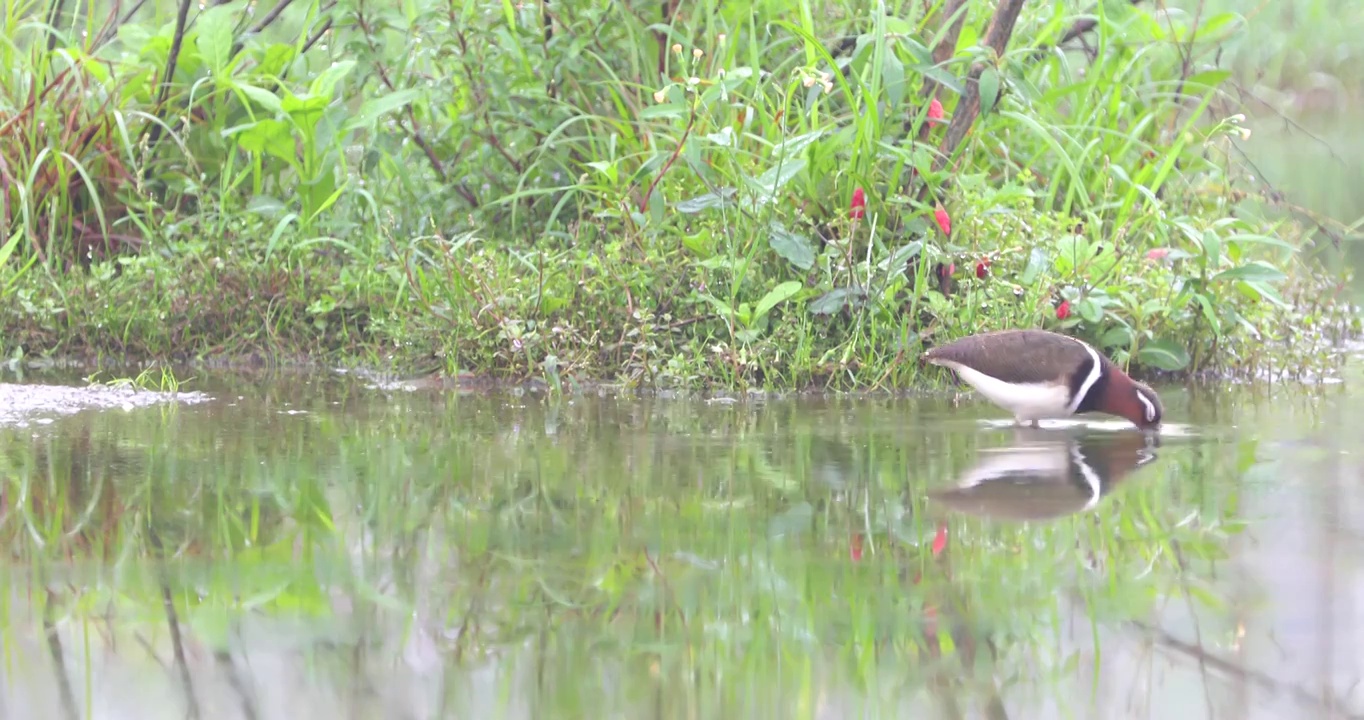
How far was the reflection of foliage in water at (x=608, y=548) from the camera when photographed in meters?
2.91

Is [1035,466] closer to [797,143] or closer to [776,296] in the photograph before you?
[776,296]

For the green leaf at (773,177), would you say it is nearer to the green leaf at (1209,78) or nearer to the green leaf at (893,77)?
the green leaf at (893,77)

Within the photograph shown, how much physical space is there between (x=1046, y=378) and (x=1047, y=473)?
0.77 m

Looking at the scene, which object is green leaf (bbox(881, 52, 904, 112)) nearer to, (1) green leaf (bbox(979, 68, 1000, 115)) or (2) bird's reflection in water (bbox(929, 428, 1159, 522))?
(1) green leaf (bbox(979, 68, 1000, 115))

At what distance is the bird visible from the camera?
5331mm

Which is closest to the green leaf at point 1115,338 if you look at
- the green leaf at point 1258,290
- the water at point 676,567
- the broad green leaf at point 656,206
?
the green leaf at point 1258,290

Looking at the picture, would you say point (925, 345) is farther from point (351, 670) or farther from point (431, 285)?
point (351, 670)

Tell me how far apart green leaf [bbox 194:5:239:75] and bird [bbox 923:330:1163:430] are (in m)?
3.37

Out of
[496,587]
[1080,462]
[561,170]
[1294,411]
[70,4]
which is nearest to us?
[496,587]

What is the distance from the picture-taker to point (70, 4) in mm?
8758

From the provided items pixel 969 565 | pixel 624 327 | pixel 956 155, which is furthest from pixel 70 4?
pixel 969 565

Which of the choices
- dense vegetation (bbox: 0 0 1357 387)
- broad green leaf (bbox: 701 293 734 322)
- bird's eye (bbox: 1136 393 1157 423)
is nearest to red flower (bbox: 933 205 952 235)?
dense vegetation (bbox: 0 0 1357 387)

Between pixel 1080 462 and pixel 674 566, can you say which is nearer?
pixel 674 566

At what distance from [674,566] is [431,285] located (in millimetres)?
3164
